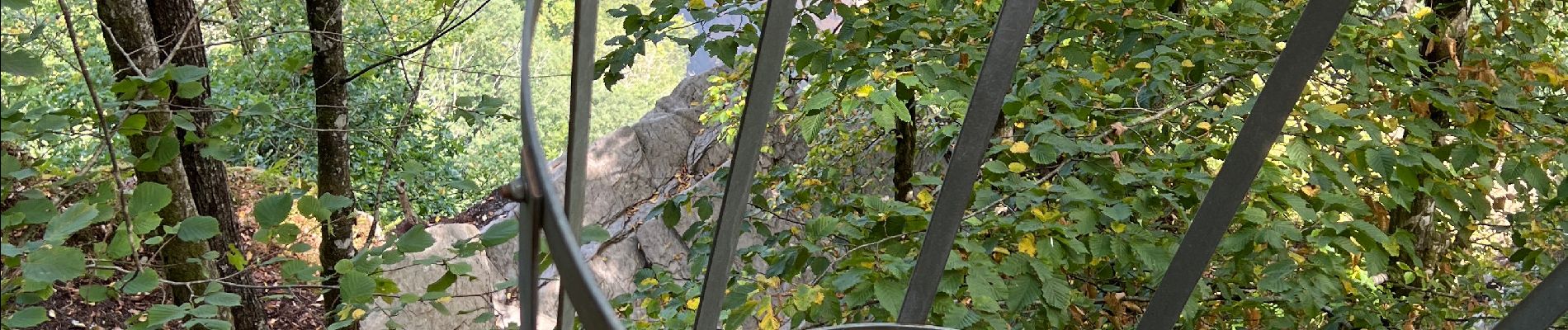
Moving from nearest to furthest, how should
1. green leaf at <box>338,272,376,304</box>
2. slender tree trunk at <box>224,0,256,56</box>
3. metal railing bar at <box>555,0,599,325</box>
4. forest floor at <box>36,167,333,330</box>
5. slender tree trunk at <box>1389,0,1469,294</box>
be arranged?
metal railing bar at <box>555,0,599,325</box>, green leaf at <box>338,272,376,304</box>, slender tree trunk at <box>1389,0,1469,294</box>, slender tree trunk at <box>224,0,256,56</box>, forest floor at <box>36,167,333,330</box>

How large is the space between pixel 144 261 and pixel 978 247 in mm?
1454

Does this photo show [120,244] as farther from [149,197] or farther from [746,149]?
[746,149]

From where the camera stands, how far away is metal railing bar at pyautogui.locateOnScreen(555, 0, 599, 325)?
516mm

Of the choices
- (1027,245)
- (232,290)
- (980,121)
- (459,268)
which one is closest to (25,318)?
(459,268)

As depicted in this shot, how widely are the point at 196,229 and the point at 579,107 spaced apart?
87cm

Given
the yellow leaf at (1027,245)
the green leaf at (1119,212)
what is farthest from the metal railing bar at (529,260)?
the yellow leaf at (1027,245)

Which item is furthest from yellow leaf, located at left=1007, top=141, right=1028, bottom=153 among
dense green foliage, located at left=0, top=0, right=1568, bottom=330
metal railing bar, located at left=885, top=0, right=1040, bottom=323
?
metal railing bar, located at left=885, top=0, right=1040, bottom=323

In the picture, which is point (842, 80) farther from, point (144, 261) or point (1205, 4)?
point (144, 261)

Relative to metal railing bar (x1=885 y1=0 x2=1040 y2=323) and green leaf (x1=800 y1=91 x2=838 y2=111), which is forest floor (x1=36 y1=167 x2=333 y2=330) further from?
metal railing bar (x1=885 y1=0 x2=1040 y2=323)

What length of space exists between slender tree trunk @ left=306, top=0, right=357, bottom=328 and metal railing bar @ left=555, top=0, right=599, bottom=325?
3271 millimetres

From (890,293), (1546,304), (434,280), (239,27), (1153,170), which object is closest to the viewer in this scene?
(1546,304)

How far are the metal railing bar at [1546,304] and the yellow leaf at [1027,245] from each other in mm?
1398

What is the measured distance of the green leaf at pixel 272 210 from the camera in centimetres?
133

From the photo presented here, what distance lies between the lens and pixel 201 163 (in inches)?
131
